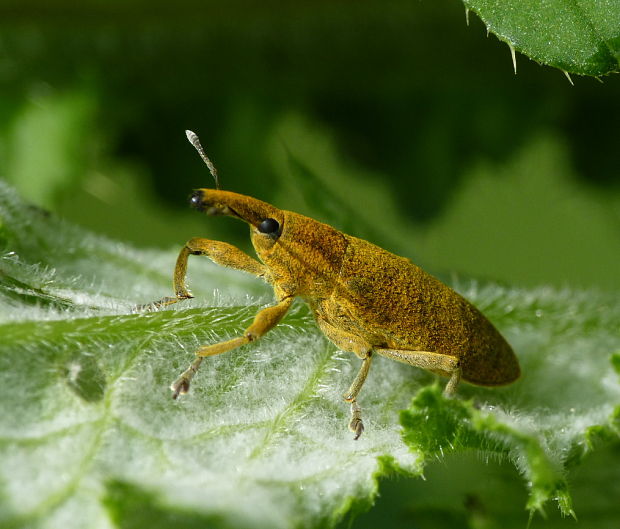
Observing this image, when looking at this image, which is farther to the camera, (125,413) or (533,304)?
(533,304)

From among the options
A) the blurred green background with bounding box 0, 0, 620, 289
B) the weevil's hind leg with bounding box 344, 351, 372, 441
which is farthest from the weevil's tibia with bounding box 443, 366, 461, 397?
the blurred green background with bounding box 0, 0, 620, 289

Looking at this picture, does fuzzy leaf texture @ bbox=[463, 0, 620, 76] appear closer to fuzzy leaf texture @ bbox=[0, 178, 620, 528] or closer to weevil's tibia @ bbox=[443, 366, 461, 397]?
fuzzy leaf texture @ bbox=[0, 178, 620, 528]

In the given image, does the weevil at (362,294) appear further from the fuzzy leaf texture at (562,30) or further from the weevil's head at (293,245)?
the fuzzy leaf texture at (562,30)

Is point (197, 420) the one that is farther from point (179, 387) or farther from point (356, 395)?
point (356, 395)

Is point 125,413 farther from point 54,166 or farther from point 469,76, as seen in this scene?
point 469,76

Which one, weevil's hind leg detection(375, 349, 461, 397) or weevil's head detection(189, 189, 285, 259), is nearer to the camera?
weevil's hind leg detection(375, 349, 461, 397)

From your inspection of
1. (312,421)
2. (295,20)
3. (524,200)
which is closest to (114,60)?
(295,20)
